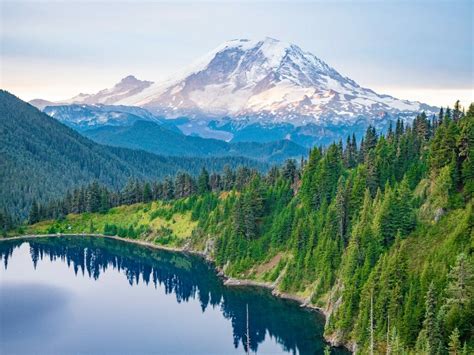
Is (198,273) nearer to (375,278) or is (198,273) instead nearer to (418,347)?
→ (375,278)

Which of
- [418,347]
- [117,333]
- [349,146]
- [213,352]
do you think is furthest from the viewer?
[349,146]

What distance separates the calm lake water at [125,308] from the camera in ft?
348

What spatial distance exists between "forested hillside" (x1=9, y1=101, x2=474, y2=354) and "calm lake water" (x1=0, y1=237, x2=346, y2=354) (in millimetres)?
6116

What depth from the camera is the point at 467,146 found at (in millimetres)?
107125

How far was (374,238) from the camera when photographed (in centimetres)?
10788

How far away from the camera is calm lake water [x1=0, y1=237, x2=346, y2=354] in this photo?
106000mm

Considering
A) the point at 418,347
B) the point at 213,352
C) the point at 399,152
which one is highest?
the point at 399,152

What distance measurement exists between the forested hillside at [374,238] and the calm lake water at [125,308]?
20.1 feet

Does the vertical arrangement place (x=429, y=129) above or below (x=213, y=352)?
above

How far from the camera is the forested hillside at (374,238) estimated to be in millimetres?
81688

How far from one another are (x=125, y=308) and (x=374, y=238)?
53336 millimetres

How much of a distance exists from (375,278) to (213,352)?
90.0 ft

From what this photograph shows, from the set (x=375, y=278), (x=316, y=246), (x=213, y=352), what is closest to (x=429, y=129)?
(x=316, y=246)

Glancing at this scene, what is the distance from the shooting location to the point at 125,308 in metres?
132
